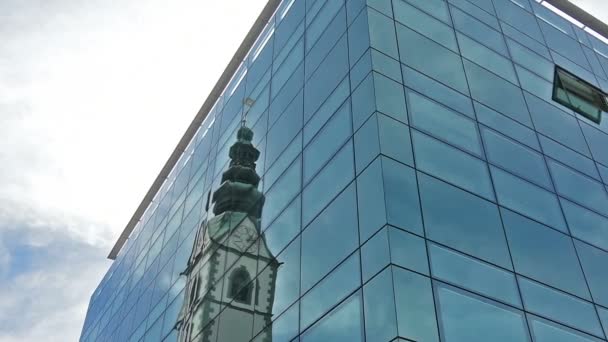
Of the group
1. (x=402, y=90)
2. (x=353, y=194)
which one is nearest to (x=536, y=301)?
(x=353, y=194)

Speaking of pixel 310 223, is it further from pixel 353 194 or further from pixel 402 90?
pixel 402 90

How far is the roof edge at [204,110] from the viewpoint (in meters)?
31.5

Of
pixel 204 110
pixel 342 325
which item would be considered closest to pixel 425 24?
pixel 342 325

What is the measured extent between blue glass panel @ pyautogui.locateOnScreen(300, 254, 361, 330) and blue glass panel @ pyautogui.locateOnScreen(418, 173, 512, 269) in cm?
192

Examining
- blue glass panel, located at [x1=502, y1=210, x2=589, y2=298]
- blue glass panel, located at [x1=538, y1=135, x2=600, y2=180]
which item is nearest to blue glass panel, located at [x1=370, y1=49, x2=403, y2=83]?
blue glass panel, located at [x1=502, y1=210, x2=589, y2=298]

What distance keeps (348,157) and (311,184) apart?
1.93 metres

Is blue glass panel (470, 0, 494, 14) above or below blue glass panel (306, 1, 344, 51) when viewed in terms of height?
above

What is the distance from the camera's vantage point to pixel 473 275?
47.8 ft

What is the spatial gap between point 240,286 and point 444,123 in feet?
26.3

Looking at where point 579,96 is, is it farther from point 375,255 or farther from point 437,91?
point 375,255

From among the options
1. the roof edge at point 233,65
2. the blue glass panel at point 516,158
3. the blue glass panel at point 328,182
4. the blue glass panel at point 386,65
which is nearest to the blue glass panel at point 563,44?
the roof edge at point 233,65

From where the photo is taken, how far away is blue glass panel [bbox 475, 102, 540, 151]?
19.4m

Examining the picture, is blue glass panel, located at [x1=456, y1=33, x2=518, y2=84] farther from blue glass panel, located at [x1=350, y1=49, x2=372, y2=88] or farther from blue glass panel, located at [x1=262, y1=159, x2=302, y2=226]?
blue glass panel, located at [x1=262, y1=159, x2=302, y2=226]

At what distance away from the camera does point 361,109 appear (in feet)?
56.5
